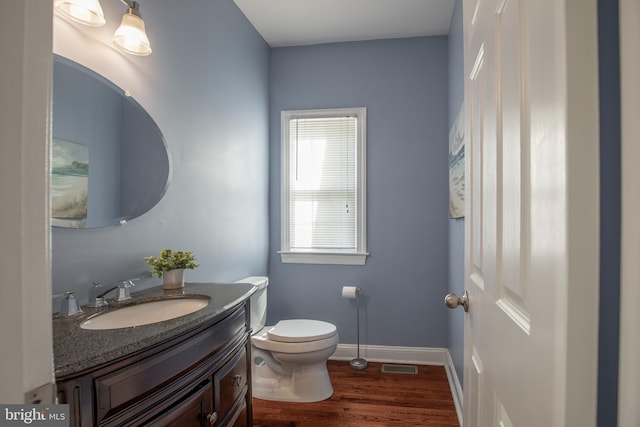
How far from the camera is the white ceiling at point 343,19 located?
2.39m

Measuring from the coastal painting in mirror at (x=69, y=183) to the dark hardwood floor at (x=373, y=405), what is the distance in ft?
5.13

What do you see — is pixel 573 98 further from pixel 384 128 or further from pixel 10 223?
pixel 384 128

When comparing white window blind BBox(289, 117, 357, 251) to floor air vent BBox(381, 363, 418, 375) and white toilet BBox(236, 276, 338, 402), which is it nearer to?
white toilet BBox(236, 276, 338, 402)

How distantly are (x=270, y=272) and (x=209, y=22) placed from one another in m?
1.95

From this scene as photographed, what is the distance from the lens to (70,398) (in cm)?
74

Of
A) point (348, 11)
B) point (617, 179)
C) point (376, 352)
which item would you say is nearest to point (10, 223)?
point (617, 179)

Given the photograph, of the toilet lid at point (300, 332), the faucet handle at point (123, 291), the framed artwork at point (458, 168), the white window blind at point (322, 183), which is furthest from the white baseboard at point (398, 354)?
the faucet handle at point (123, 291)

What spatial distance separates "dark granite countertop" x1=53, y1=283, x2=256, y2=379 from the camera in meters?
0.77

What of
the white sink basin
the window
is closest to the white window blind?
the window

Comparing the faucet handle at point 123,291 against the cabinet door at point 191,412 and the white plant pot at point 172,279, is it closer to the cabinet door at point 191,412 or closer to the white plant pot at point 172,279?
the white plant pot at point 172,279

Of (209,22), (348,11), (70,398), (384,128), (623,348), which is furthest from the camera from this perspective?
(384,128)

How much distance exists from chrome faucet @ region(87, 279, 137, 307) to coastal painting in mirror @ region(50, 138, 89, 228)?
25 cm

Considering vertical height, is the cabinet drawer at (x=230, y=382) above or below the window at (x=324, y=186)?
below

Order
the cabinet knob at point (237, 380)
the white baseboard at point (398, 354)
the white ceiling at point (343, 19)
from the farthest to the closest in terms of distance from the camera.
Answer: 1. the white baseboard at point (398, 354)
2. the white ceiling at point (343, 19)
3. the cabinet knob at point (237, 380)
